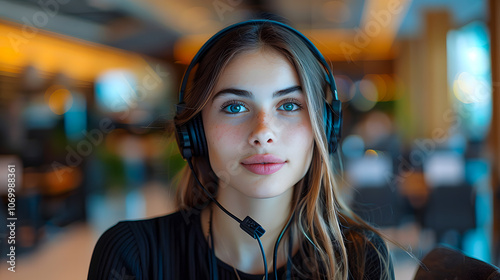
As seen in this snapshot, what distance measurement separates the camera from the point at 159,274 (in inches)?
35.4

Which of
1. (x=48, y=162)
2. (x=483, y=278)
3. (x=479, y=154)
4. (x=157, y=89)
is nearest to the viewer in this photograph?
(x=483, y=278)

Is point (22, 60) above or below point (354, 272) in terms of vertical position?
above

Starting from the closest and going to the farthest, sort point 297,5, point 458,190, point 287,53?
point 287,53 → point 458,190 → point 297,5


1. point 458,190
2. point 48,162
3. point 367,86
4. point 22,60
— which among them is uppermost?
point 367,86

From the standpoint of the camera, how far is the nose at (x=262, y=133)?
79 cm

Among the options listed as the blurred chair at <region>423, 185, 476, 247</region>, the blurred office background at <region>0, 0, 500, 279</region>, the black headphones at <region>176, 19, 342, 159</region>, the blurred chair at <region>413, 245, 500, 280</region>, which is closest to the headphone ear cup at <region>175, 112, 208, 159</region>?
the black headphones at <region>176, 19, 342, 159</region>

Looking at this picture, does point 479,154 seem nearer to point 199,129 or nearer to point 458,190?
point 458,190

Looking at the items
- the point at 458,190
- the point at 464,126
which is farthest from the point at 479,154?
the point at 458,190

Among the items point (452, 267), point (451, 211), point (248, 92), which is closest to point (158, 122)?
point (248, 92)

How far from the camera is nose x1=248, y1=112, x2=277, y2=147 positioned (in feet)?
2.59

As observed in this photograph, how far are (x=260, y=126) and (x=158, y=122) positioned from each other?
42 cm

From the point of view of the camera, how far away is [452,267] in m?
0.77

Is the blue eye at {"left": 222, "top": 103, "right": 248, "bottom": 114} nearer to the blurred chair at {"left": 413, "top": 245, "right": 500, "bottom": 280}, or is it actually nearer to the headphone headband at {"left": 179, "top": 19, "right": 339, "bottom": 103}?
the headphone headband at {"left": 179, "top": 19, "right": 339, "bottom": 103}

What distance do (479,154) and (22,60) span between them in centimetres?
530
